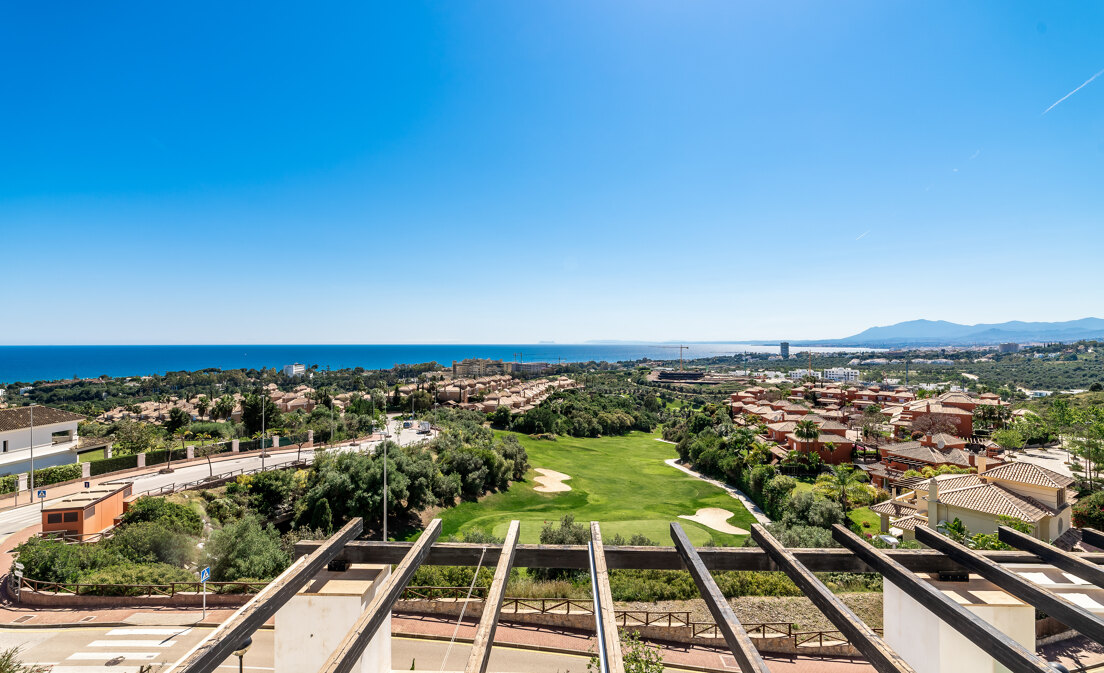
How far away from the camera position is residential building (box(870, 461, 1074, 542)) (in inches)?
792

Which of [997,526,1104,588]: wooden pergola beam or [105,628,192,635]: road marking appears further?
[105,628,192,635]: road marking

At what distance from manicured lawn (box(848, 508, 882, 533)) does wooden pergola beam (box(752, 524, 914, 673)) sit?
25528 mm

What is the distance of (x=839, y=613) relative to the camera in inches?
135

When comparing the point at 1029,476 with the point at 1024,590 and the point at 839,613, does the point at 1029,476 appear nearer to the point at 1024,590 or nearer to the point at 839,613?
the point at 1024,590

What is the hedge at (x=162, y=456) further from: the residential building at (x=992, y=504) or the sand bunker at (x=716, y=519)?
the residential building at (x=992, y=504)

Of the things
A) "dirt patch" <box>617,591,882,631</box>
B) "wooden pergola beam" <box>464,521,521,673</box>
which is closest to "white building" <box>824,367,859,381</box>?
"dirt patch" <box>617,591,882,631</box>

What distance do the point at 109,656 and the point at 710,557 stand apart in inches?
559

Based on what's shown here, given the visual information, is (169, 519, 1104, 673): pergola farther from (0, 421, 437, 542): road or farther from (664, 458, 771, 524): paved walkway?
(664, 458, 771, 524): paved walkway

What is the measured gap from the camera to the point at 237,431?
1745 inches

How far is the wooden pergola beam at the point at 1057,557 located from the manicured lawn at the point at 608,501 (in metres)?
16.6

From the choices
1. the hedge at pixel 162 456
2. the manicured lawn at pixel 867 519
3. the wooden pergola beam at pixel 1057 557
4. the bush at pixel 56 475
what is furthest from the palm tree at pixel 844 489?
the bush at pixel 56 475

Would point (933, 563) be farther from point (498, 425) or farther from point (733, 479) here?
point (498, 425)

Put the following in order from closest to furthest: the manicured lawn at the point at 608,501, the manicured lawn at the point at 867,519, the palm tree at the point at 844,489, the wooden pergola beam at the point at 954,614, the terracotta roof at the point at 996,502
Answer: the wooden pergola beam at the point at 954,614 < the terracotta roof at the point at 996,502 < the manicured lawn at the point at 867,519 < the manicured lawn at the point at 608,501 < the palm tree at the point at 844,489

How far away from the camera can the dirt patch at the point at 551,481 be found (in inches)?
1405
